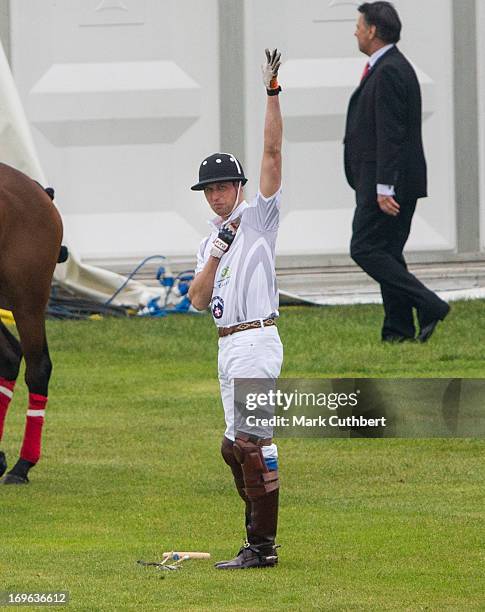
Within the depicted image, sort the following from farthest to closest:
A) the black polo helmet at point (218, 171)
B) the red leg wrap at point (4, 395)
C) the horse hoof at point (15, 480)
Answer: the red leg wrap at point (4, 395)
the horse hoof at point (15, 480)
the black polo helmet at point (218, 171)

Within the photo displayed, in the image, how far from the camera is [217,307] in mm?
7105

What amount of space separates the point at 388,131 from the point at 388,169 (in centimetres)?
27

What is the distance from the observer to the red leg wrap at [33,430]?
30.7ft

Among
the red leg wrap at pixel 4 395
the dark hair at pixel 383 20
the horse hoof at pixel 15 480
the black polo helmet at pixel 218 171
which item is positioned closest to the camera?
the black polo helmet at pixel 218 171

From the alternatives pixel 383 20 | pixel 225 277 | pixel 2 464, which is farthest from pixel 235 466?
pixel 383 20

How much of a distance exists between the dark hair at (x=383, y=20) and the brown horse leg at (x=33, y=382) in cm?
446

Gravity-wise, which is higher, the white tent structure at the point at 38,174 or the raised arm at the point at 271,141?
the raised arm at the point at 271,141

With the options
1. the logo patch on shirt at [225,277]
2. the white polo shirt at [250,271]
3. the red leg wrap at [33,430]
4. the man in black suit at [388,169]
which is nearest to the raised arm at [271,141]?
the white polo shirt at [250,271]

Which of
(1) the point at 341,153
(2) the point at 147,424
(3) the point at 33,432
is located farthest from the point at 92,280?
(3) the point at 33,432

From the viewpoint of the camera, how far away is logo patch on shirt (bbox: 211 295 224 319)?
709 cm

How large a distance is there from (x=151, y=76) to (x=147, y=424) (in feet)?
19.3

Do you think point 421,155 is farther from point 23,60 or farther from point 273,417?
point 273,417

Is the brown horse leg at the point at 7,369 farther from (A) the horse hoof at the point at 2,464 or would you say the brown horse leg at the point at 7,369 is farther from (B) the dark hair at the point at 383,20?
(B) the dark hair at the point at 383,20

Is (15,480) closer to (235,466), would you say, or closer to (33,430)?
(33,430)
